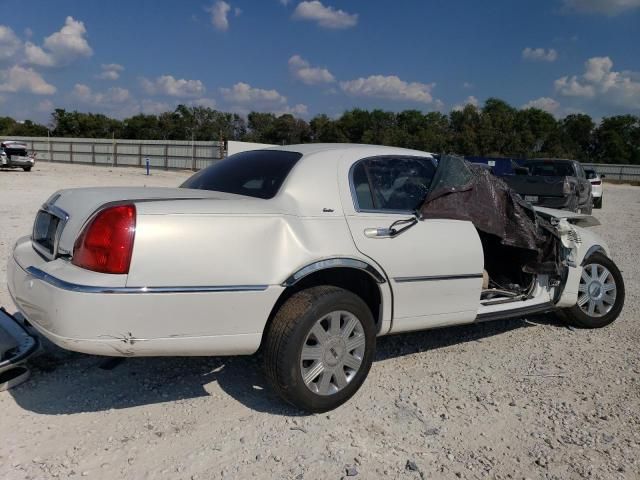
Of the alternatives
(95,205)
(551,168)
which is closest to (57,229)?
(95,205)

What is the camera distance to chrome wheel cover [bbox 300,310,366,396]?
10.4 ft

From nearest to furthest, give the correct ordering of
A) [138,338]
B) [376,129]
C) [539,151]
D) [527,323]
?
[138,338]
[527,323]
[539,151]
[376,129]

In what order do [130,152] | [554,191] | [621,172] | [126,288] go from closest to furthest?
[126,288], [554,191], [130,152], [621,172]

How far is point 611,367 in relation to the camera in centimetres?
412

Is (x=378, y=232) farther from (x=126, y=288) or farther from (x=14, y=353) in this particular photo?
(x=14, y=353)

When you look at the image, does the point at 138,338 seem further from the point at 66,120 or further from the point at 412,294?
the point at 66,120

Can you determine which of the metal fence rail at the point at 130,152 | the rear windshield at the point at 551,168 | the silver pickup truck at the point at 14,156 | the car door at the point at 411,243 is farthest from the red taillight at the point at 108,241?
the metal fence rail at the point at 130,152

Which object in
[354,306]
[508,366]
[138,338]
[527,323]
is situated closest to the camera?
[138,338]

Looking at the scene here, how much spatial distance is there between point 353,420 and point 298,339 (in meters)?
0.63

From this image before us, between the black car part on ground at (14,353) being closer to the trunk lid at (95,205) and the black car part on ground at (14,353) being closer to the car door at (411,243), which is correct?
the trunk lid at (95,205)

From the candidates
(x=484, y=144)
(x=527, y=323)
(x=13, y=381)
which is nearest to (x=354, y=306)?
(x=13, y=381)

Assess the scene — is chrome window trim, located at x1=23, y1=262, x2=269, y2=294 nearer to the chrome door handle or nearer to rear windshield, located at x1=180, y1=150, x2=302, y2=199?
rear windshield, located at x1=180, y1=150, x2=302, y2=199

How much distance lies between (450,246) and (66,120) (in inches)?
3248

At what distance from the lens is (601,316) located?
197 inches
